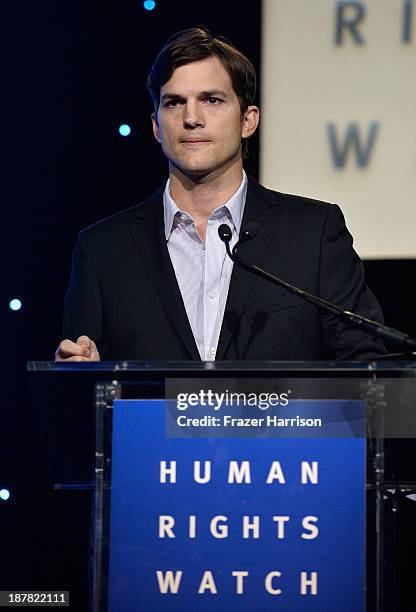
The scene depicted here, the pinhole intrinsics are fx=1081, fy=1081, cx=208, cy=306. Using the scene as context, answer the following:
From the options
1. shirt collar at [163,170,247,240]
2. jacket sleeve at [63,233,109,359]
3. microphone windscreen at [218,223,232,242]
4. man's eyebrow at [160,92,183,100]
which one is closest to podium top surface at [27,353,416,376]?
microphone windscreen at [218,223,232,242]

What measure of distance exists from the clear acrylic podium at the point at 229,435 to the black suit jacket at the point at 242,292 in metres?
0.70

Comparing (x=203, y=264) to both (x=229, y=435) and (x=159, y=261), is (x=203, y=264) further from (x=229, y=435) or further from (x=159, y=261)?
(x=229, y=435)

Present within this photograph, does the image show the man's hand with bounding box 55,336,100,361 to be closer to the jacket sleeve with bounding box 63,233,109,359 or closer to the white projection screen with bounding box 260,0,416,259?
the jacket sleeve with bounding box 63,233,109,359

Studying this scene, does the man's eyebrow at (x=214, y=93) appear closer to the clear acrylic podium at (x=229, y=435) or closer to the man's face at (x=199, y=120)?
the man's face at (x=199, y=120)

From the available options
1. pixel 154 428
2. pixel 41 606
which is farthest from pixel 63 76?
pixel 154 428

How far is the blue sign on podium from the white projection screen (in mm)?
1742

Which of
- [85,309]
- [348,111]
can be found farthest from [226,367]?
[348,111]

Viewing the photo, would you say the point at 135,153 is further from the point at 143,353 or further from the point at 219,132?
the point at 143,353

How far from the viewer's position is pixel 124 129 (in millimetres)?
3385

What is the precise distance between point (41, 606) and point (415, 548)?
3.69 ft

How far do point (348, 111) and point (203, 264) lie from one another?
99cm

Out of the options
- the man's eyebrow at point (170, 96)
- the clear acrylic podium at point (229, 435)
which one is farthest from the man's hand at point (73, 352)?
the man's eyebrow at point (170, 96)

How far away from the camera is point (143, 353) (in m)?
2.48

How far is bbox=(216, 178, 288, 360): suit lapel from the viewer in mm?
2445
